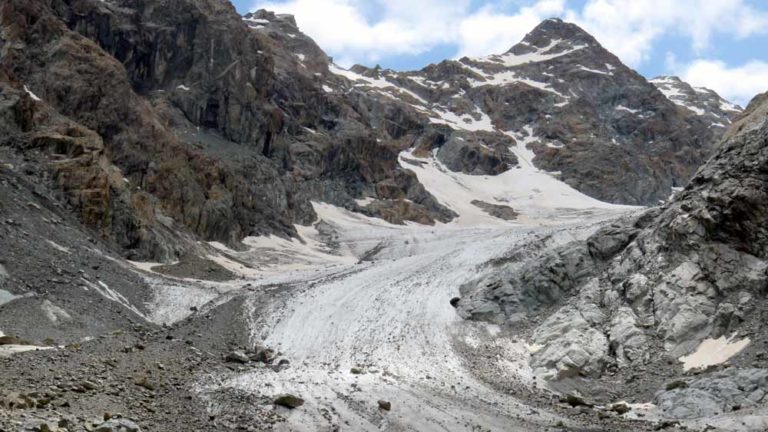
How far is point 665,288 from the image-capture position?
1241 inches

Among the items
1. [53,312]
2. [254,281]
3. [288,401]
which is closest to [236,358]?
[288,401]

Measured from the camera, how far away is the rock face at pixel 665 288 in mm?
28203

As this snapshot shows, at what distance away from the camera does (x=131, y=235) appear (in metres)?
53.8

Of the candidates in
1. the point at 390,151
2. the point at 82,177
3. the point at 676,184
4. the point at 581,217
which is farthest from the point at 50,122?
the point at 676,184

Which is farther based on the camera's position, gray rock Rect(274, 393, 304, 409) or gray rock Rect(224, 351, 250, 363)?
gray rock Rect(224, 351, 250, 363)

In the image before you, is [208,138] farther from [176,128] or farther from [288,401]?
[288,401]

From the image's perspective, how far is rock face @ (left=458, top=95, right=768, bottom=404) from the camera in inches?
1110

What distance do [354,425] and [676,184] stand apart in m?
174

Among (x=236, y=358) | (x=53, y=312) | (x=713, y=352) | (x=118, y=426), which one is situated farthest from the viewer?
(x=53, y=312)

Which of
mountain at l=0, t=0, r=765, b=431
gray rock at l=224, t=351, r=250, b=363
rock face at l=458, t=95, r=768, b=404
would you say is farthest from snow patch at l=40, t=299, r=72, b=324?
rock face at l=458, t=95, r=768, b=404

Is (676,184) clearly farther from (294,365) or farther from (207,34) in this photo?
(294,365)

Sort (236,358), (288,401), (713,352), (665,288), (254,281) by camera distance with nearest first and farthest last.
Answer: (288,401) < (713,352) < (236,358) < (665,288) < (254,281)

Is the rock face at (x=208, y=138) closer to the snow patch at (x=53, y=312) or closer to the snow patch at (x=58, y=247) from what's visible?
the snow patch at (x=58, y=247)

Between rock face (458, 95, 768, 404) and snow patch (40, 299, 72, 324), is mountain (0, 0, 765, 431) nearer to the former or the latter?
rock face (458, 95, 768, 404)
